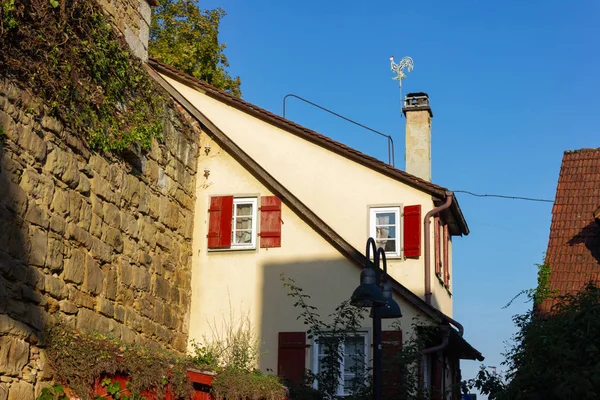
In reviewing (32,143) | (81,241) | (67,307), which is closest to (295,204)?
(81,241)

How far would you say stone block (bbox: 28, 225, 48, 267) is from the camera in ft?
31.9

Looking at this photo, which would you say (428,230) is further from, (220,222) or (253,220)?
(220,222)

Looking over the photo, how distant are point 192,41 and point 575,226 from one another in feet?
38.5

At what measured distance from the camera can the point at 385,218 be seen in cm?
1686

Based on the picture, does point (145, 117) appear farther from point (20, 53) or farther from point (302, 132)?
point (302, 132)

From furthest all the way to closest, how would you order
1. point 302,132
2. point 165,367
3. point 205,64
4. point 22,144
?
1. point 205,64
2. point 302,132
3. point 165,367
4. point 22,144

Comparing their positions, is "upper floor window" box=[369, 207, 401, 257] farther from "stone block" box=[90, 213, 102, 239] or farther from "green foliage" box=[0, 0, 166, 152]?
"stone block" box=[90, 213, 102, 239]

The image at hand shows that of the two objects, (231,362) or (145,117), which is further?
(231,362)

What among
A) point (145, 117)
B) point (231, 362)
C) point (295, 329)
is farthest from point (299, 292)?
point (145, 117)

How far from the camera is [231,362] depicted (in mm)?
14477

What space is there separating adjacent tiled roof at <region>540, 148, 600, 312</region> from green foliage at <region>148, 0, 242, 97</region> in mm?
9561

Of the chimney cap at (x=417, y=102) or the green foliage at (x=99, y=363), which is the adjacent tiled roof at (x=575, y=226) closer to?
the chimney cap at (x=417, y=102)

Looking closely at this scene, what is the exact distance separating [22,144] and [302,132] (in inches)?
316

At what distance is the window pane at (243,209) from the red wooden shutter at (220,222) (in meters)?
0.26
